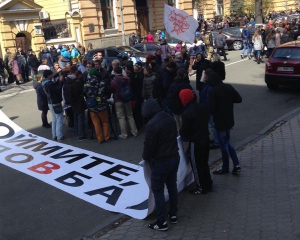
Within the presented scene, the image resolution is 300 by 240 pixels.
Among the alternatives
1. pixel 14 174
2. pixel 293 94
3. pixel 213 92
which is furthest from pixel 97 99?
pixel 293 94

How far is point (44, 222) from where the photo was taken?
20.3 feet

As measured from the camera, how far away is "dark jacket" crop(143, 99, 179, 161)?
5.28 m

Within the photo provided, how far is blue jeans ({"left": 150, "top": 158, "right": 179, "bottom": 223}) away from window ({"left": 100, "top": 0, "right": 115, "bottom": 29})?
93.7ft

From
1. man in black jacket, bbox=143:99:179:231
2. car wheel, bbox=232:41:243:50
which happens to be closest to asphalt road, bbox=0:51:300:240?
man in black jacket, bbox=143:99:179:231

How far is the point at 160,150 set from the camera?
5.32m

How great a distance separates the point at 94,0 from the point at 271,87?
19698mm

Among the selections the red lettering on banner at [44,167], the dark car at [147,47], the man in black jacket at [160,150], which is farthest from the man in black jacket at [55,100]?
the dark car at [147,47]

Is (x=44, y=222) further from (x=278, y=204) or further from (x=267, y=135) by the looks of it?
(x=267, y=135)

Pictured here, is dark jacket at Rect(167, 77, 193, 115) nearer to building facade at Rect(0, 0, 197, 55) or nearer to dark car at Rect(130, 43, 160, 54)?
dark car at Rect(130, 43, 160, 54)

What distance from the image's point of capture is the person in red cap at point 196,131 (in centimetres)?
619

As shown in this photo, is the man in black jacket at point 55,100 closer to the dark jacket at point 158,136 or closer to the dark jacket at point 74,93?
the dark jacket at point 74,93

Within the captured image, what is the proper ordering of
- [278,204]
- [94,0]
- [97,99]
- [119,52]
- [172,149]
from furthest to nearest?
[94,0], [119,52], [97,99], [278,204], [172,149]

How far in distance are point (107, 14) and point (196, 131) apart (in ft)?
92.5

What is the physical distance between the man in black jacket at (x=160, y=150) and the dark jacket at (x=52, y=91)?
4.96 meters
